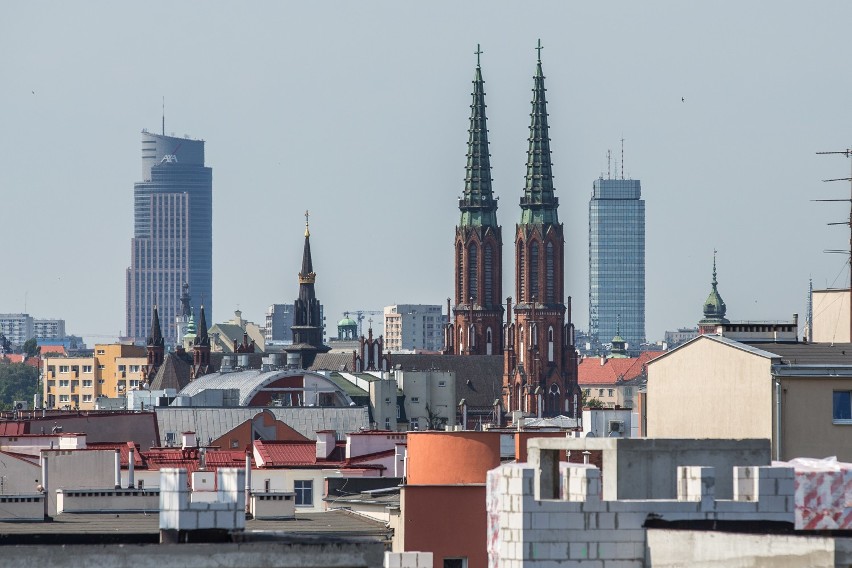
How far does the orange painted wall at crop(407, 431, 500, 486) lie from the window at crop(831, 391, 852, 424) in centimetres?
566

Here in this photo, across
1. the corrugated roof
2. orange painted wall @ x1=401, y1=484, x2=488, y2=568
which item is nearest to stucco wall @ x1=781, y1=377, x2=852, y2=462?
orange painted wall @ x1=401, y1=484, x2=488, y2=568

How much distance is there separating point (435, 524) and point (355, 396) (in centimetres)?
15255

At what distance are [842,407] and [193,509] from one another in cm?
1896

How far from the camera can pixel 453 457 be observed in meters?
31.7

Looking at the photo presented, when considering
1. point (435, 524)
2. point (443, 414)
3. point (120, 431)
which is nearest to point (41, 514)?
point (435, 524)

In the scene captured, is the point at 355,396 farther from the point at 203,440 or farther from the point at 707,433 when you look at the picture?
the point at 707,433

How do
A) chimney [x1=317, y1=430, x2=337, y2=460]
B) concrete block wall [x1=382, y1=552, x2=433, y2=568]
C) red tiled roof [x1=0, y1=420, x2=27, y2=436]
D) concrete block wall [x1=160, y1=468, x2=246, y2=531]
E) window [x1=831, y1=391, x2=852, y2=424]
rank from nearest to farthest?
concrete block wall [x1=160, y1=468, x2=246, y2=531] < concrete block wall [x1=382, y1=552, x2=433, y2=568] < window [x1=831, y1=391, x2=852, y2=424] < chimney [x1=317, y1=430, x2=337, y2=460] < red tiled roof [x1=0, y1=420, x2=27, y2=436]

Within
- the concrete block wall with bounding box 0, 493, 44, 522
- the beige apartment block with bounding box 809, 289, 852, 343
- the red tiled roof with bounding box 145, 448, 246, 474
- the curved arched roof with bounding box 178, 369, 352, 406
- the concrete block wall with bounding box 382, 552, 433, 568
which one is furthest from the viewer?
the curved arched roof with bounding box 178, 369, 352, 406

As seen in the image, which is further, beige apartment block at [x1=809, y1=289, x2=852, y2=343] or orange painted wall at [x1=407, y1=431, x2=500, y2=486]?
beige apartment block at [x1=809, y1=289, x2=852, y2=343]

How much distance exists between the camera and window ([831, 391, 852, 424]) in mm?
34781

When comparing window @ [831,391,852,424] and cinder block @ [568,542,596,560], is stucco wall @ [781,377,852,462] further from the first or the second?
cinder block @ [568,542,596,560]

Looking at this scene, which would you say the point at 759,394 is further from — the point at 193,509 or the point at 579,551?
the point at 193,509

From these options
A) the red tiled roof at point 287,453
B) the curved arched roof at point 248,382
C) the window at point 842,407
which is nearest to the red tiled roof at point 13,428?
the red tiled roof at point 287,453

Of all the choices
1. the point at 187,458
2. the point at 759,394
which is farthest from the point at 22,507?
the point at 187,458
